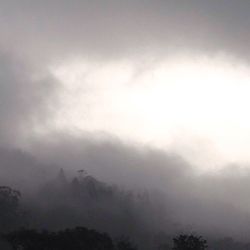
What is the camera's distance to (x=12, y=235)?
148000mm

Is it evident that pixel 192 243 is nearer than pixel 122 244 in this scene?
Yes

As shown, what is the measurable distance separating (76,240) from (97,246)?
229 inches

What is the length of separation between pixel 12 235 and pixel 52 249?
36.9ft

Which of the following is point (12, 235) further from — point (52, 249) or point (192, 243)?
point (192, 243)

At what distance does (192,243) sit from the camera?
486 ft

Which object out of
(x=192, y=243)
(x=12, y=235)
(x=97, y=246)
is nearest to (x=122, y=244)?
(x=97, y=246)

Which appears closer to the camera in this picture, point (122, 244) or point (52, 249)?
point (52, 249)

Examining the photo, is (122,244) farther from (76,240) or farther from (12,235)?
(12,235)

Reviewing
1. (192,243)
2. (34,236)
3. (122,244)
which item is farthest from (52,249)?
(192,243)

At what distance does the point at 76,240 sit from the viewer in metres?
149

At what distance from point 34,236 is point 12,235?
5.96 metres

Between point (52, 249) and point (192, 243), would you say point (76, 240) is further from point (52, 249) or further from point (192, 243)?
point (192, 243)

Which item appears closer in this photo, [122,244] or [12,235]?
[12,235]

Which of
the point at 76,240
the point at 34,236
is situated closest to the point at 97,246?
the point at 76,240
